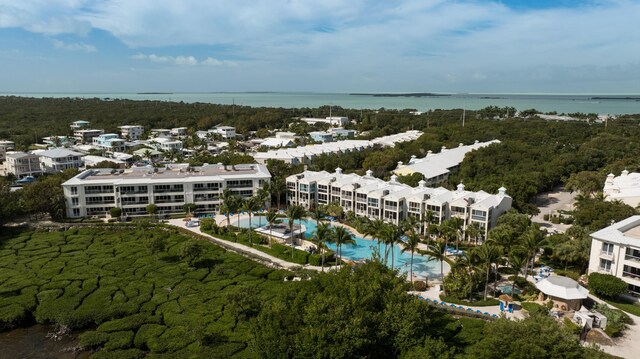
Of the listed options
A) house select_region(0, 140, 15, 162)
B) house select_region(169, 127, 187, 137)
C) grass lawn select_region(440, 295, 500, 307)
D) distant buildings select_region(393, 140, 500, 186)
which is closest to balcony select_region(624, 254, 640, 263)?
grass lawn select_region(440, 295, 500, 307)

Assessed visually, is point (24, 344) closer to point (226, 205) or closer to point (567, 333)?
point (226, 205)

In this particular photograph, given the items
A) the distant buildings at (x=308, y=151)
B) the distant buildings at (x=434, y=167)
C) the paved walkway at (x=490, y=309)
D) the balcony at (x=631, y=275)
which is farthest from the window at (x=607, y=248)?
the distant buildings at (x=308, y=151)

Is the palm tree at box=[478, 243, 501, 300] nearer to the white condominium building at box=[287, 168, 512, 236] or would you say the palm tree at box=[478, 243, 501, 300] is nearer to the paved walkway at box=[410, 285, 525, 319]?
the paved walkway at box=[410, 285, 525, 319]

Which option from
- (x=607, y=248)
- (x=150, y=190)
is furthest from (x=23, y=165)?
(x=607, y=248)

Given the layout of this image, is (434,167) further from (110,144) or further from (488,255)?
(110,144)

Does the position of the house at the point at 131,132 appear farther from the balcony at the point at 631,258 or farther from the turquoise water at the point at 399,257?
the balcony at the point at 631,258
